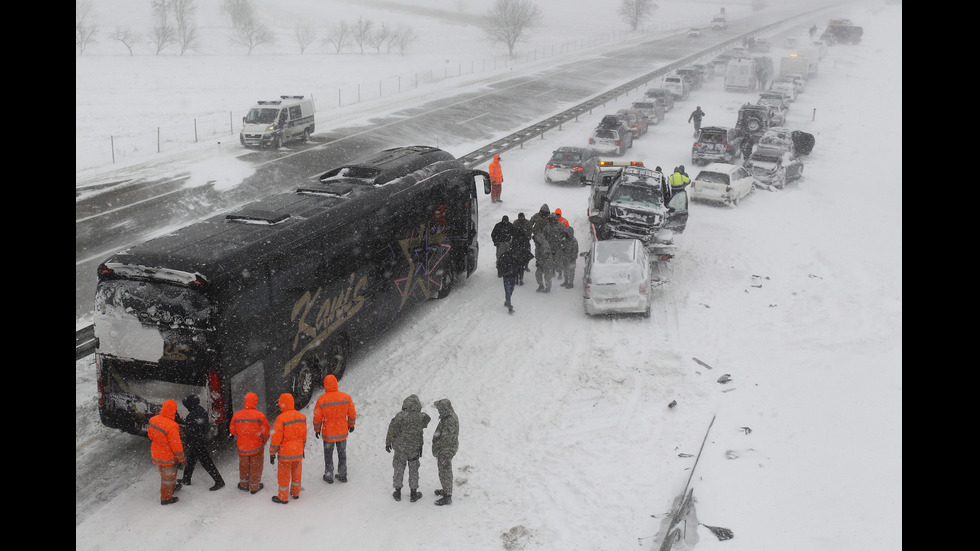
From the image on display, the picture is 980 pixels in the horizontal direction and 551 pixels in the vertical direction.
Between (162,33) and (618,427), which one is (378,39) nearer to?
(162,33)

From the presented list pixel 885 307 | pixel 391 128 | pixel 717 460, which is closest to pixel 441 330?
pixel 717 460

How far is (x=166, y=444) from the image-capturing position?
9.61m

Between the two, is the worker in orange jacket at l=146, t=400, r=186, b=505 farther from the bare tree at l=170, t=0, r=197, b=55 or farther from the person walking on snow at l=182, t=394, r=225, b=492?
the bare tree at l=170, t=0, r=197, b=55

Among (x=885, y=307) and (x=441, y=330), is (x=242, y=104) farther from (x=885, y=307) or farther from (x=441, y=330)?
(x=885, y=307)

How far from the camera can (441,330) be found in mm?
15875

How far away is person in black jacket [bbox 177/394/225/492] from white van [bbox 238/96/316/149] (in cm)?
2531

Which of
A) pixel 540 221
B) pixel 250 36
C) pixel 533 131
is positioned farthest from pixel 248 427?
pixel 250 36

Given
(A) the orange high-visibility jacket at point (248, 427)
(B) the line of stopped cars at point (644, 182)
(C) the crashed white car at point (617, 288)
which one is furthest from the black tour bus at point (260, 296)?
(B) the line of stopped cars at point (644, 182)

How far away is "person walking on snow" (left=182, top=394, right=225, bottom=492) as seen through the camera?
990 centimetres

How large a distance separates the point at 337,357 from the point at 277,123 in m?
23.3

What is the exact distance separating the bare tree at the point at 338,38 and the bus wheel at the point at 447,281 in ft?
227

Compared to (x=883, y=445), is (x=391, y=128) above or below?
above

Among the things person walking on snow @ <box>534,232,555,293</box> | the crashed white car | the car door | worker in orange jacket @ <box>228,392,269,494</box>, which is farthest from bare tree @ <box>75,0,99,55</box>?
worker in orange jacket @ <box>228,392,269,494</box>

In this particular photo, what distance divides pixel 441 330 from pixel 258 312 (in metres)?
5.56
